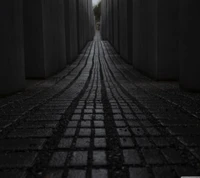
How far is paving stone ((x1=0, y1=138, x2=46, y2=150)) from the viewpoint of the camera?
10.3 feet

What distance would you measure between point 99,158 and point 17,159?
703mm

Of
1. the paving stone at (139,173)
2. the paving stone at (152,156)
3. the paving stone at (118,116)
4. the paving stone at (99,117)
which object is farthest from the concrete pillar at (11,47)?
the paving stone at (139,173)

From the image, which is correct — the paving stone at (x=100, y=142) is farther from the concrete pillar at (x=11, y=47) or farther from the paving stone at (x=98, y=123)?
the concrete pillar at (x=11, y=47)

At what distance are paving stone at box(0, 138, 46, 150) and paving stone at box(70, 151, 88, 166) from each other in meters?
0.40

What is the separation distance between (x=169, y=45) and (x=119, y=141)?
581 centimetres

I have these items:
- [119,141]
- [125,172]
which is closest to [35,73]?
[119,141]

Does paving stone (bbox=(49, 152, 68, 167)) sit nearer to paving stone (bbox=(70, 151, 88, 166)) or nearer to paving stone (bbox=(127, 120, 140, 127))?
paving stone (bbox=(70, 151, 88, 166))

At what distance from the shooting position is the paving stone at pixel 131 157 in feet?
8.96

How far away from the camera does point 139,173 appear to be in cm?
248

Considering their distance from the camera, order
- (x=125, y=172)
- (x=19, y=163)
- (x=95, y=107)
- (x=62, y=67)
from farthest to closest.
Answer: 1. (x=62, y=67)
2. (x=95, y=107)
3. (x=19, y=163)
4. (x=125, y=172)

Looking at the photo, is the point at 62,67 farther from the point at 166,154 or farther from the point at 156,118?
the point at 166,154

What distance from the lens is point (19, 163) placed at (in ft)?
8.86

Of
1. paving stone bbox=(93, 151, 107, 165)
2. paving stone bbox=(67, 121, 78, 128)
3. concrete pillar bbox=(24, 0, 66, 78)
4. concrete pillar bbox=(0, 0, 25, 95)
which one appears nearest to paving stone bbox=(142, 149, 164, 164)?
paving stone bbox=(93, 151, 107, 165)

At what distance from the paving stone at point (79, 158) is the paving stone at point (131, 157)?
13.6 inches
